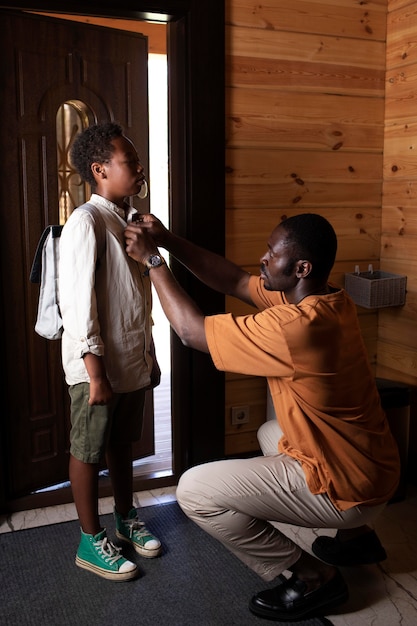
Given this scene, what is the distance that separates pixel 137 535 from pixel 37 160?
1477 mm

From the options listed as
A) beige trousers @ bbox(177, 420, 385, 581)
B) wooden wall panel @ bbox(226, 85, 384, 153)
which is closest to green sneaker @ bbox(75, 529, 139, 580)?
beige trousers @ bbox(177, 420, 385, 581)

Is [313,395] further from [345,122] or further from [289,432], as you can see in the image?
[345,122]

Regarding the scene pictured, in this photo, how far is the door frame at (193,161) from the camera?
8.20ft

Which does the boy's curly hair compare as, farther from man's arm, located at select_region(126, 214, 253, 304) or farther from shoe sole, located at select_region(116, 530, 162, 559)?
shoe sole, located at select_region(116, 530, 162, 559)

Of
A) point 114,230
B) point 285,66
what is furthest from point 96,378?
point 285,66

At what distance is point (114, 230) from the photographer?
2.09 metres

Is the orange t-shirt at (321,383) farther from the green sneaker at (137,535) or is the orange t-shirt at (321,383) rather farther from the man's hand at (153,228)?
the green sneaker at (137,535)

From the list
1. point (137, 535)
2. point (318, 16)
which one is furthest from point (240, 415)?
point (318, 16)

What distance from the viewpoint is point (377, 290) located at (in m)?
2.78

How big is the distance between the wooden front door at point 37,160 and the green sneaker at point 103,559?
570mm

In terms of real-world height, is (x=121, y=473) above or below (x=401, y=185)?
below

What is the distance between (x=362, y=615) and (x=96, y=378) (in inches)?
42.7

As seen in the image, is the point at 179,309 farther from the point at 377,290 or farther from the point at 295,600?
the point at 377,290

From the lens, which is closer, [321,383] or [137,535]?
[321,383]
